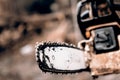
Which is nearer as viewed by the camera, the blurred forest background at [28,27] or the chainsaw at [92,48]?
the chainsaw at [92,48]

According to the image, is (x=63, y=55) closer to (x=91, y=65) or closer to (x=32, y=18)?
(x=91, y=65)

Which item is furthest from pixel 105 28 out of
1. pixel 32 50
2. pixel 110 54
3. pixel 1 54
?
pixel 1 54

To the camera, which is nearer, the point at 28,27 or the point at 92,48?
the point at 92,48

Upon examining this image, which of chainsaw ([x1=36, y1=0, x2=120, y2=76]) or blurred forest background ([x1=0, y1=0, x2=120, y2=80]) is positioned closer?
chainsaw ([x1=36, y1=0, x2=120, y2=76])
